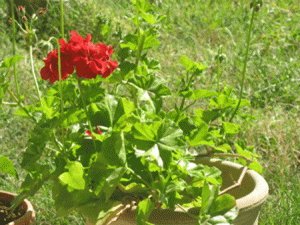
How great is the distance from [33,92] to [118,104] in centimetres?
189

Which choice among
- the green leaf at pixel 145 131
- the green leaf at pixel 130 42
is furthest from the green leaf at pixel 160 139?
the green leaf at pixel 130 42

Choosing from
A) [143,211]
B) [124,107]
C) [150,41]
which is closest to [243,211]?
[143,211]

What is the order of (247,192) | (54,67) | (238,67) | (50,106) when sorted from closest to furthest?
(54,67), (50,106), (247,192), (238,67)

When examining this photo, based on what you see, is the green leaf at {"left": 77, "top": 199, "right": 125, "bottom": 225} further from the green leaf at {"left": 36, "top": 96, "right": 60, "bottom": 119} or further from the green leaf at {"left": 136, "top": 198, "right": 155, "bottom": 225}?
the green leaf at {"left": 36, "top": 96, "right": 60, "bottom": 119}

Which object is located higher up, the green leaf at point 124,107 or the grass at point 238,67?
the green leaf at point 124,107

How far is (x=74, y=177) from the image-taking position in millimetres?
806

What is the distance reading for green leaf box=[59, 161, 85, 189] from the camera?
0.80 metres

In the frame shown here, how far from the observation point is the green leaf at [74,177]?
800 millimetres

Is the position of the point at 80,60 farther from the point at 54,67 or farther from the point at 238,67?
the point at 238,67

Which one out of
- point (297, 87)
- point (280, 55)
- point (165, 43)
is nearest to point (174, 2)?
point (165, 43)

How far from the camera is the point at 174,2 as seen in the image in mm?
4328

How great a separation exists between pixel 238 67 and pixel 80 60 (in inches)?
83.4

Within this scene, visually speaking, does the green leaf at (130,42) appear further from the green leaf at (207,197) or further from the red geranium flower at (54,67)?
the green leaf at (207,197)

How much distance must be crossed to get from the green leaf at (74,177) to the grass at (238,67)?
1.71ft
